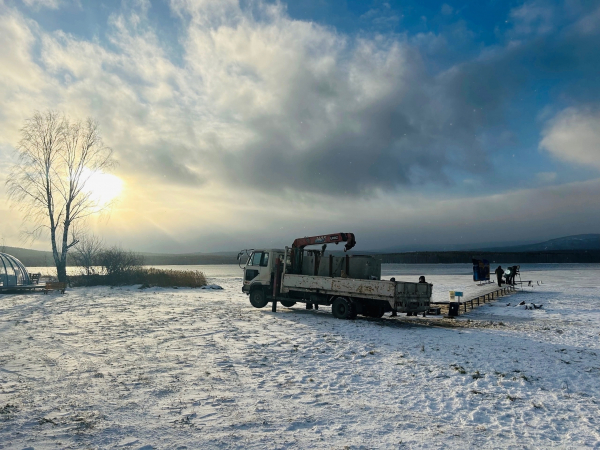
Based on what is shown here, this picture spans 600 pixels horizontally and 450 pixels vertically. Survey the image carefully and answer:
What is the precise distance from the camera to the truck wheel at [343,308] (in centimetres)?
1597

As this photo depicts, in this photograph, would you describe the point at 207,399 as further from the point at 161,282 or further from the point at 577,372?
the point at 161,282

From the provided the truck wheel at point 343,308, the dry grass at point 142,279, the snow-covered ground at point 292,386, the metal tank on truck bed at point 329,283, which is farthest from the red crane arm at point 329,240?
the dry grass at point 142,279

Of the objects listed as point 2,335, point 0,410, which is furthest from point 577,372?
point 2,335

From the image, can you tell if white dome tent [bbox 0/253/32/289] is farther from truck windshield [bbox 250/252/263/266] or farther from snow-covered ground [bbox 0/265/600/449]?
truck windshield [bbox 250/252/263/266]

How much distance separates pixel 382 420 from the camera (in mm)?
5863

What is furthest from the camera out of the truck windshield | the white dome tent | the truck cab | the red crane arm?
the white dome tent

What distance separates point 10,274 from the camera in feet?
88.4

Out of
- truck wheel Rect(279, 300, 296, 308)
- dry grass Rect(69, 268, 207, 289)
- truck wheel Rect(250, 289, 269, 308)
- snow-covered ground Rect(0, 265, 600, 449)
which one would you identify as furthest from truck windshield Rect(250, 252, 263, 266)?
dry grass Rect(69, 268, 207, 289)

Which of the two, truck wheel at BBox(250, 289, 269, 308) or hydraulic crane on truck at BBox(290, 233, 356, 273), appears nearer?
hydraulic crane on truck at BBox(290, 233, 356, 273)

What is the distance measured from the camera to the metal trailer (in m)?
15.2

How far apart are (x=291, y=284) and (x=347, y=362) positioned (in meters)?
8.73

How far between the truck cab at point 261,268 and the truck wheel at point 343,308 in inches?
148

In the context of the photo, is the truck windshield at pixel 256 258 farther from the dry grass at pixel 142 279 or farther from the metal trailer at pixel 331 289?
the dry grass at pixel 142 279

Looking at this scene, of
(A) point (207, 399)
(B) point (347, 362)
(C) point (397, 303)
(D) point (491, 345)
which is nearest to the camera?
(A) point (207, 399)
